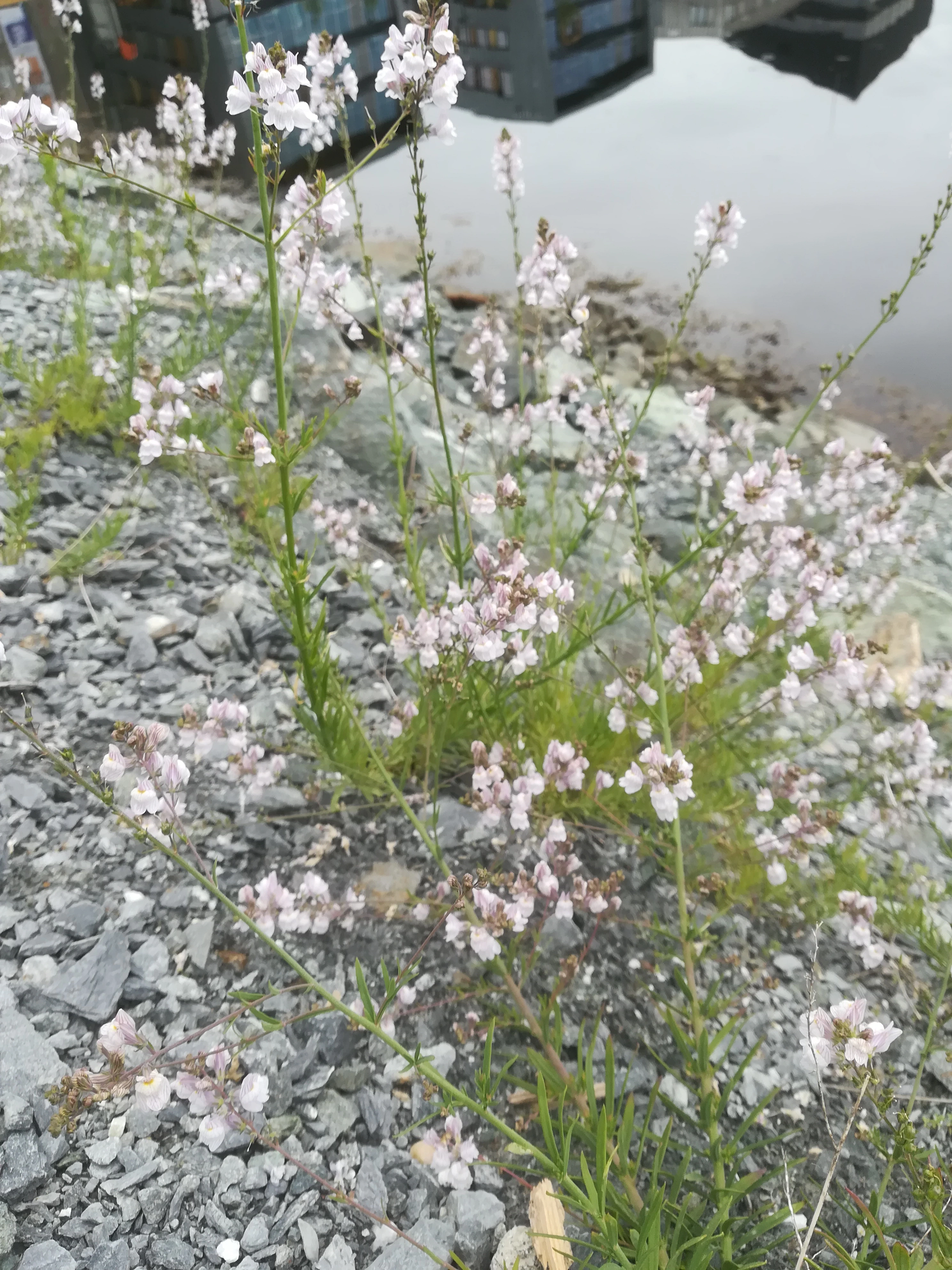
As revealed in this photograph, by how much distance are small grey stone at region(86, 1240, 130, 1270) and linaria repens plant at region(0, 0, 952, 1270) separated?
220mm

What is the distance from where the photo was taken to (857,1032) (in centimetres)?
158

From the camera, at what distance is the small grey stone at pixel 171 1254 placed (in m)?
1.91

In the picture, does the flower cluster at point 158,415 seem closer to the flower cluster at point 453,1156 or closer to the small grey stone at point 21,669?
the small grey stone at point 21,669

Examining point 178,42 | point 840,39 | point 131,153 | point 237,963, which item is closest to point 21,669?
point 237,963

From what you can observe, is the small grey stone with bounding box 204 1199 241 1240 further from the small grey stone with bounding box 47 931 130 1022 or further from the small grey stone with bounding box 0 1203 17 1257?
the small grey stone with bounding box 47 931 130 1022

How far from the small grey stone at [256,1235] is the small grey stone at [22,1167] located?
51cm

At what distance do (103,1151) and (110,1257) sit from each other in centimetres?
25

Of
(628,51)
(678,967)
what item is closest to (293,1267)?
(678,967)

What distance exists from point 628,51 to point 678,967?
24563mm

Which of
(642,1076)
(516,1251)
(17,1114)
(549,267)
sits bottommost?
(642,1076)

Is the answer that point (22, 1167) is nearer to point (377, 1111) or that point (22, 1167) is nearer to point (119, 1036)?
point (119, 1036)

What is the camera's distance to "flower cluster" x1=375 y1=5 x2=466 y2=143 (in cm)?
217

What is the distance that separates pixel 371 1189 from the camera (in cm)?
215

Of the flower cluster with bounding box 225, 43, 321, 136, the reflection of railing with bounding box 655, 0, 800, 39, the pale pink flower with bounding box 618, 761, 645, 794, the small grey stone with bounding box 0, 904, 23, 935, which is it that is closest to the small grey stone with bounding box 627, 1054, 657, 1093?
the pale pink flower with bounding box 618, 761, 645, 794
